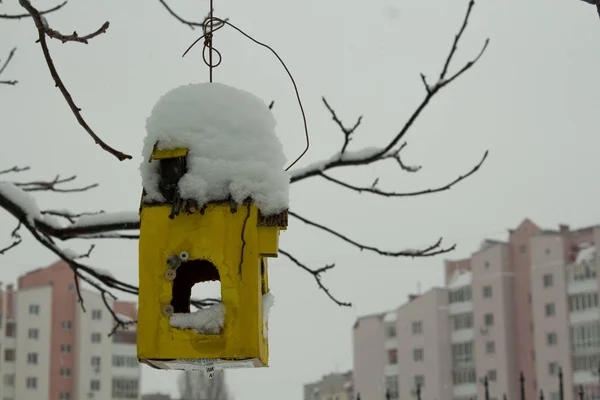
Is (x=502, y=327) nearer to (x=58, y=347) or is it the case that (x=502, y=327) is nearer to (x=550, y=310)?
(x=550, y=310)

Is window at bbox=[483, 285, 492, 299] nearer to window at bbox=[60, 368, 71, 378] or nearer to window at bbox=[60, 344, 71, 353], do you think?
window at bbox=[60, 344, 71, 353]

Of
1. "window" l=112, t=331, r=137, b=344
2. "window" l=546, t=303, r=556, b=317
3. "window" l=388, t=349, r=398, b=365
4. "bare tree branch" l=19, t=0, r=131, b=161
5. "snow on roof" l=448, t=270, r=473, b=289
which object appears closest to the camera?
"bare tree branch" l=19, t=0, r=131, b=161

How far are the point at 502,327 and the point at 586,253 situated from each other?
577 centimetres

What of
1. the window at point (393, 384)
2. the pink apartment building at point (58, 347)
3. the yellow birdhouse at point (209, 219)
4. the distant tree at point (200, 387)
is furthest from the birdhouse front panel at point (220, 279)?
the distant tree at point (200, 387)

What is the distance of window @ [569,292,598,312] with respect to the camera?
39.8 m

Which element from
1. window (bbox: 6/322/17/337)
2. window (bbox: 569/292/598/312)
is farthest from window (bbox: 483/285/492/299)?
window (bbox: 6/322/17/337)

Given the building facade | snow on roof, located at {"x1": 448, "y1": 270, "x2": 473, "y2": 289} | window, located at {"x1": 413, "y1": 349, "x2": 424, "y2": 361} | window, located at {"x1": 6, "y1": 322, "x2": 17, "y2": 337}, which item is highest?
snow on roof, located at {"x1": 448, "y1": 270, "x2": 473, "y2": 289}

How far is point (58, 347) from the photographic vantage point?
4978cm

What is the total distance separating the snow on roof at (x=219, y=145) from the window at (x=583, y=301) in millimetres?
39372

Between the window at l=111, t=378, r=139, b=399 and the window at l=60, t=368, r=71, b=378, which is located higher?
the window at l=60, t=368, r=71, b=378

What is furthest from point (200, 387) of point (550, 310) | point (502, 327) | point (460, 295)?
point (550, 310)

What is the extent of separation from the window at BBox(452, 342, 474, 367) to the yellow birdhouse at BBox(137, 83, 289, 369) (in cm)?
4551

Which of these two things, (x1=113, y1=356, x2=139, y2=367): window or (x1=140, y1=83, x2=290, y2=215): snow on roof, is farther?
(x1=113, y1=356, x2=139, y2=367): window

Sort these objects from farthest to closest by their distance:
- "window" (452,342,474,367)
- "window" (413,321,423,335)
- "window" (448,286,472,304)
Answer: "window" (413,321,423,335), "window" (448,286,472,304), "window" (452,342,474,367)
